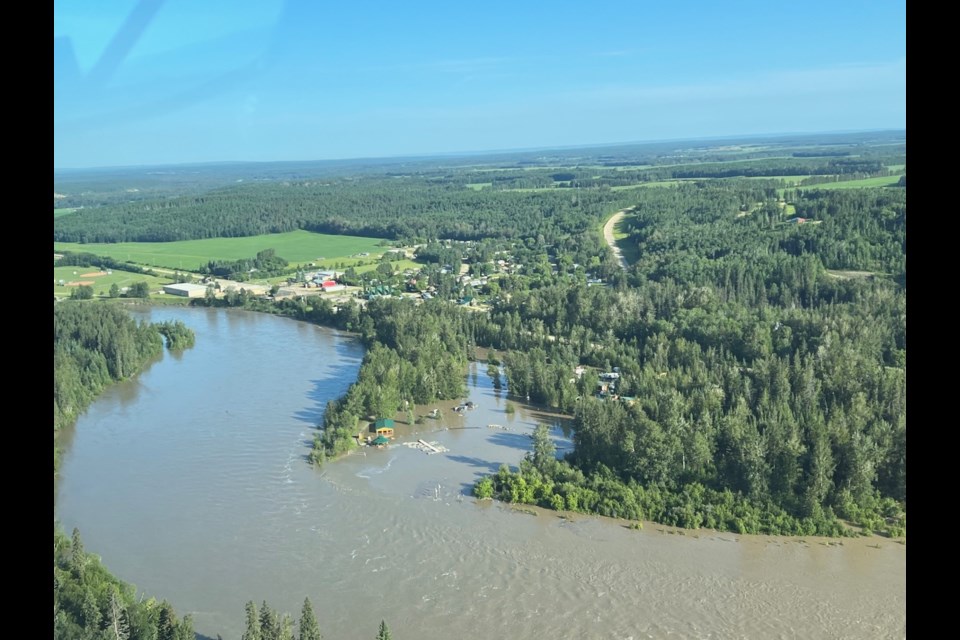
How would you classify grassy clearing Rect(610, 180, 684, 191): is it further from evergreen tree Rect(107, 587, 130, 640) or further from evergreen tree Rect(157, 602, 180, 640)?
evergreen tree Rect(107, 587, 130, 640)

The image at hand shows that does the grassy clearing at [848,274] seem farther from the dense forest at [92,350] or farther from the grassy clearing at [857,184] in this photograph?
the dense forest at [92,350]

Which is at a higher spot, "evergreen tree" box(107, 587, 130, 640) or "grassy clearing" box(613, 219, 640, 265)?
"grassy clearing" box(613, 219, 640, 265)

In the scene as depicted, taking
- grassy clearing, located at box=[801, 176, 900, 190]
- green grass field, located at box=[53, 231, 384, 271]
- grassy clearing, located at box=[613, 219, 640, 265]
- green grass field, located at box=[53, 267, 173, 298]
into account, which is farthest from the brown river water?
grassy clearing, located at box=[801, 176, 900, 190]

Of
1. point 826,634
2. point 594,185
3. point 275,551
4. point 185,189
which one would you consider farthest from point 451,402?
point 185,189

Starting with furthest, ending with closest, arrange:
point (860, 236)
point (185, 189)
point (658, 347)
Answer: point (185, 189)
point (860, 236)
point (658, 347)

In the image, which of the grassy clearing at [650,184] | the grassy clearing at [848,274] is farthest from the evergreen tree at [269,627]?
the grassy clearing at [650,184]
